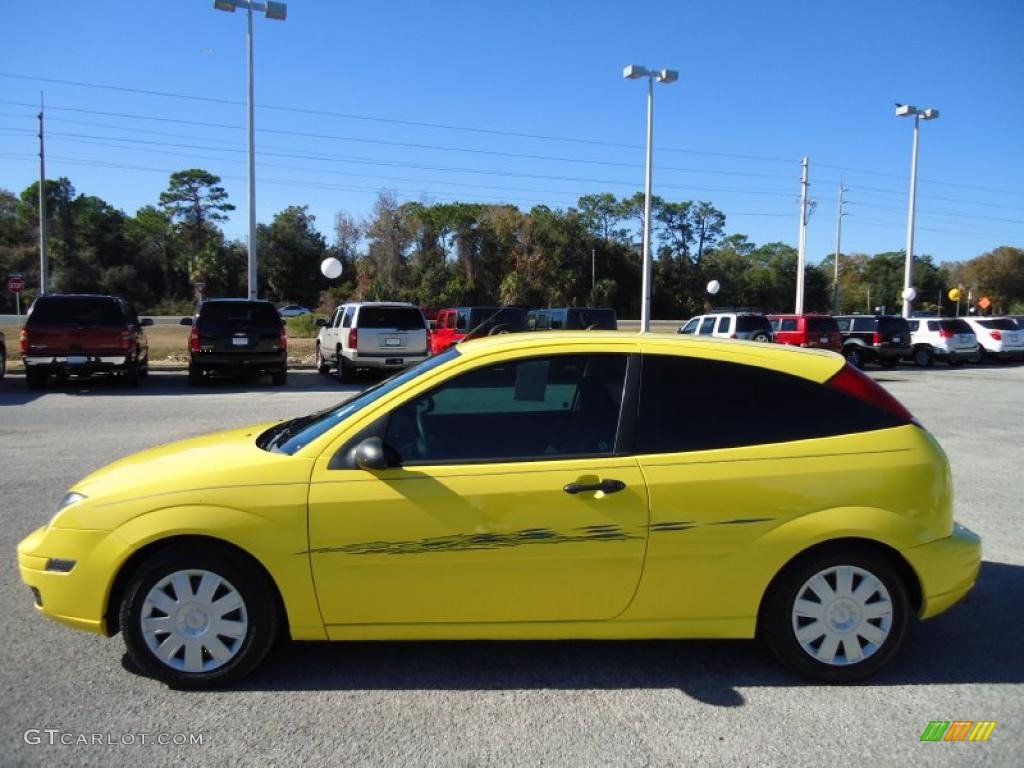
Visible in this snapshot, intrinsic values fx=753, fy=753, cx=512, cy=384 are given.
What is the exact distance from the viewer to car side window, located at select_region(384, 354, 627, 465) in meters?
3.47

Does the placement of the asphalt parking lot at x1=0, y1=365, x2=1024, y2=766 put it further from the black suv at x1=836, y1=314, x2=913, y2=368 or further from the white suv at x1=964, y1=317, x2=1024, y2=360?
the white suv at x1=964, y1=317, x2=1024, y2=360

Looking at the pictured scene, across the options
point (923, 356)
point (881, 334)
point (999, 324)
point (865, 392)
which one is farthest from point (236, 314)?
point (999, 324)

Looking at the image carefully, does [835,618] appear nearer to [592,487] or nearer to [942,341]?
[592,487]

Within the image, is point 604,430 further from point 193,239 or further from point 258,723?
point 193,239

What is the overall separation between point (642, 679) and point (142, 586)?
2.30 metres

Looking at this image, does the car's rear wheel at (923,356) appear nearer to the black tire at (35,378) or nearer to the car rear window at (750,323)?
the car rear window at (750,323)

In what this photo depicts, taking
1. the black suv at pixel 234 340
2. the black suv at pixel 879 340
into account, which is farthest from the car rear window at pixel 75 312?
the black suv at pixel 879 340

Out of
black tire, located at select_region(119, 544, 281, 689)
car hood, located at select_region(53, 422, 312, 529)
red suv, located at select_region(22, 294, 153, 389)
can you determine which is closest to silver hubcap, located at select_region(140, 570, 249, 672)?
black tire, located at select_region(119, 544, 281, 689)

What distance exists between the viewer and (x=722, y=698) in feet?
11.0

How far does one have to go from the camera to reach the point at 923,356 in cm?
2720

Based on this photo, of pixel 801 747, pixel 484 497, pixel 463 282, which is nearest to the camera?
pixel 801 747

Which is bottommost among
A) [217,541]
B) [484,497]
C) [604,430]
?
[217,541]

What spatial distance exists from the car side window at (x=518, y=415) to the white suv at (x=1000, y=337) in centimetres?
3017

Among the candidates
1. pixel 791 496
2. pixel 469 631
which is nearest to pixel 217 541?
pixel 469 631
